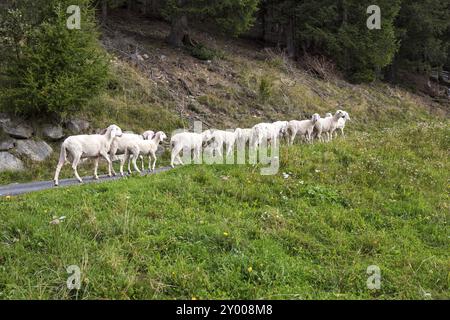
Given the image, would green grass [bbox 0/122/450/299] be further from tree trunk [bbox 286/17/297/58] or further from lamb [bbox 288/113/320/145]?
tree trunk [bbox 286/17/297/58]

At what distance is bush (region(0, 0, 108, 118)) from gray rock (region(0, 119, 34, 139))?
1.53 feet

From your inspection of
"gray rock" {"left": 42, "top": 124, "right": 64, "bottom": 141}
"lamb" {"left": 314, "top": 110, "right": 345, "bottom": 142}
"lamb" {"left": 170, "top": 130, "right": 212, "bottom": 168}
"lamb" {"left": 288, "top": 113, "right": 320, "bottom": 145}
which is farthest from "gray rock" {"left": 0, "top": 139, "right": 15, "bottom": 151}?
"lamb" {"left": 314, "top": 110, "right": 345, "bottom": 142}

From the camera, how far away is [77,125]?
64.6 ft

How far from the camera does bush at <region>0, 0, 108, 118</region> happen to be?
1739 centimetres

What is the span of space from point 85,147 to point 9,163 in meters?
4.45

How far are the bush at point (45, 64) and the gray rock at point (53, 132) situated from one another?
57 centimetres

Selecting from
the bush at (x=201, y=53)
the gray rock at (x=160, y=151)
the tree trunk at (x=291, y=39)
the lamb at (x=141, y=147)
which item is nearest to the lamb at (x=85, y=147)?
the lamb at (x=141, y=147)

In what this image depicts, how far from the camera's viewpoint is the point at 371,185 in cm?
1188

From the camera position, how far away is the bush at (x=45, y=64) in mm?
17391

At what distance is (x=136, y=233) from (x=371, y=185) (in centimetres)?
648

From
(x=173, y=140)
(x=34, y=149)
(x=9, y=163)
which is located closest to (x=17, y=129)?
(x=34, y=149)

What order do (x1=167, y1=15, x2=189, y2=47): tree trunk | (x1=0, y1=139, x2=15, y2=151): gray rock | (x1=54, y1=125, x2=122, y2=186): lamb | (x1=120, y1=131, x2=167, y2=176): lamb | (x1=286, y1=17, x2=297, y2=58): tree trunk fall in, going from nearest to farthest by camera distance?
(x1=54, y1=125, x2=122, y2=186): lamb → (x1=120, y1=131, x2=167, y2=176): lamb → (x1=0, y1=139, x2=15, y2=151): gray rock → (x1=167, y1=15, x2=189, y2=47): tree trunk → (x1=286, y1=17, x2=297, y2=58): tree trunk

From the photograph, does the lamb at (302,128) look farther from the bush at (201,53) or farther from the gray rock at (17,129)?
the bush at (201,53)
